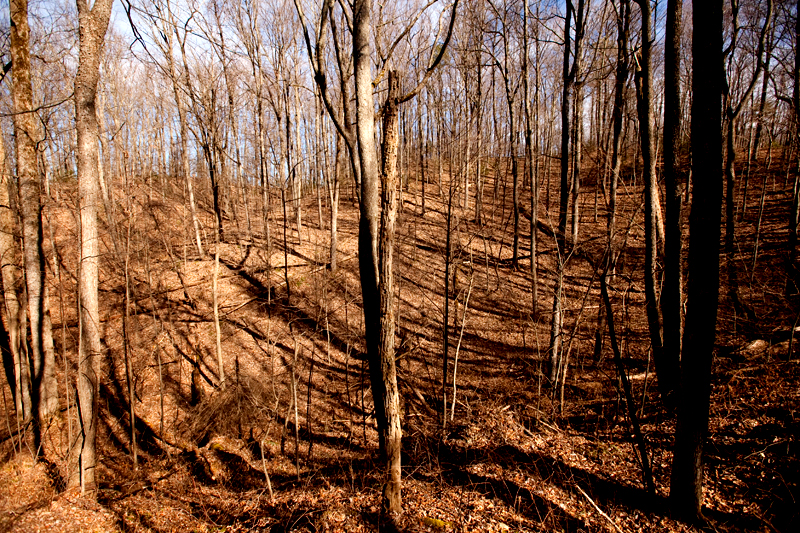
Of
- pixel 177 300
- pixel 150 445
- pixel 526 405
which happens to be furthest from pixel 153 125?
pixel 526 405

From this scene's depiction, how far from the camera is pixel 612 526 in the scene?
4324mm

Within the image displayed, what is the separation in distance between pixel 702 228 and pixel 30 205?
11.7m

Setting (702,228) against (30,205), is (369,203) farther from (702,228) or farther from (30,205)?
(30,205)

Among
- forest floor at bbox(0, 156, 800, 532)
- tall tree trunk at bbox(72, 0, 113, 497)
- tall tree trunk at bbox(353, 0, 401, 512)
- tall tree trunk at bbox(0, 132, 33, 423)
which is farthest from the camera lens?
tall tree trunk at bbox(0, 132, 33, 423)

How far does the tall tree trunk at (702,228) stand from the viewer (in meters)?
3.59

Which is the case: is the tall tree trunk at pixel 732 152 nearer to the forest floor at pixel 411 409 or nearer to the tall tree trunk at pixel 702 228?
the forest floor at pixel 411 409

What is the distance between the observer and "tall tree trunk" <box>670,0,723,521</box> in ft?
11.8

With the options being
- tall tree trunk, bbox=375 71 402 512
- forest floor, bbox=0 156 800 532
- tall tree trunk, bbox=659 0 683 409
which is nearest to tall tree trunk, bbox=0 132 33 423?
forest floor, bbox=0 156 800 532

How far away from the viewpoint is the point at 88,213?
631 cm

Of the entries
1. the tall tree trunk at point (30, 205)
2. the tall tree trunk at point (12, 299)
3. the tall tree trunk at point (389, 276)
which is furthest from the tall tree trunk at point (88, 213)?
the tall tree trunk at point (389, 276)

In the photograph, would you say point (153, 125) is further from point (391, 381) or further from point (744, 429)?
point (744, 429)

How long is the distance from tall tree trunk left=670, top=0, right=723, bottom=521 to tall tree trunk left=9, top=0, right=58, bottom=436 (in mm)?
10841

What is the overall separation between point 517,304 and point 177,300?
12.6 meters

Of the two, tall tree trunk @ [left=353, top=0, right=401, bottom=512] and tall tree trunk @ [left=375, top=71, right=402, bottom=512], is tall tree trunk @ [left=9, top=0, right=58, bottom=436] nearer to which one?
tall tree trunk @ [left=353, top=0, right=401, bottom=512]
